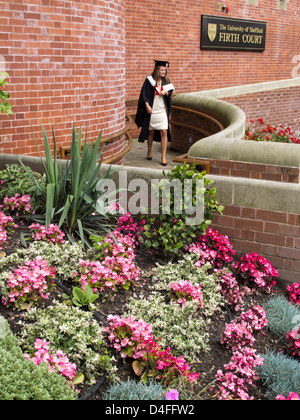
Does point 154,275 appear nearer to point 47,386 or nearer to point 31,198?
point 31,198

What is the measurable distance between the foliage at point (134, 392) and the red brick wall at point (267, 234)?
86.8 inches

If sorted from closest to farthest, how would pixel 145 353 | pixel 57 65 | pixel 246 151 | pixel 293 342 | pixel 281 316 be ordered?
pixel 145 353 < pixel 293 342 < pixel 281 316 < pixel 246 151 < pixel 57 65

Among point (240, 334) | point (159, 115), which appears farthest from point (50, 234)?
point (159, 115)

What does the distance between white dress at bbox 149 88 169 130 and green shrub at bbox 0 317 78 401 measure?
6121 millimetres

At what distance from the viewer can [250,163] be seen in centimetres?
514

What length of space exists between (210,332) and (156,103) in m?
5.23

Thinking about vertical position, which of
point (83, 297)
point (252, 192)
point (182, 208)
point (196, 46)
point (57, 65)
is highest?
point (196, 46)

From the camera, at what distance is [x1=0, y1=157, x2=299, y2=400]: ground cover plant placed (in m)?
2.81

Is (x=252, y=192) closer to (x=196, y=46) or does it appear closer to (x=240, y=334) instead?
(x=240, y=334)

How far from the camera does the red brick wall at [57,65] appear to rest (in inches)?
216

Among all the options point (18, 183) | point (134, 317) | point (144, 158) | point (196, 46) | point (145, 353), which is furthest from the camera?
point (196, 46)

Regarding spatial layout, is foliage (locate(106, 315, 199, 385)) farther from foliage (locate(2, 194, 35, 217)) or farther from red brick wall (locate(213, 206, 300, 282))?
red brick wall (locate(213, 206, 300, 282))

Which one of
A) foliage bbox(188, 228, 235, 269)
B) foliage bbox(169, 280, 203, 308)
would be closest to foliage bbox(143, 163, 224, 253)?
foliage bbox(188, 228, 235, 269)

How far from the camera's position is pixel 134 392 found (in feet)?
8.98
